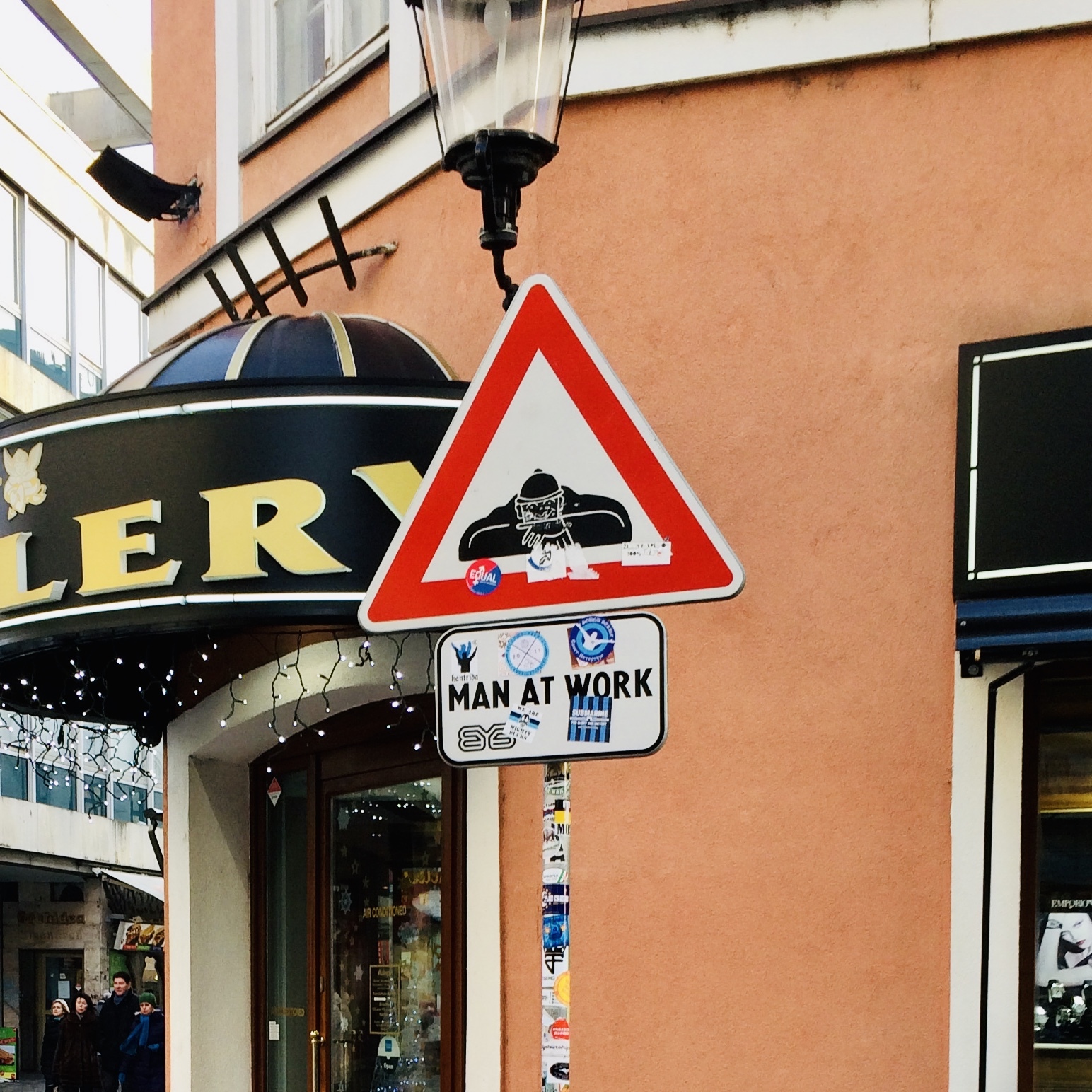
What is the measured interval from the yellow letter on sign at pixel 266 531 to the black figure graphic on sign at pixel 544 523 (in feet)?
5.62

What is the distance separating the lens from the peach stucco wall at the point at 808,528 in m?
4.71

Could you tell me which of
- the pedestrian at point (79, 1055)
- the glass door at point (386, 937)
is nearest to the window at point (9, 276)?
the pedestrian at point (79, 1055)

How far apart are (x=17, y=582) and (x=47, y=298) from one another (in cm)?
1933

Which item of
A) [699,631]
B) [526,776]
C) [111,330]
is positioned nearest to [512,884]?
[526,776]

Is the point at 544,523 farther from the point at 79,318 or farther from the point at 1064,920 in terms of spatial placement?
the point at 79,318

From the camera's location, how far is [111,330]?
2597 cm

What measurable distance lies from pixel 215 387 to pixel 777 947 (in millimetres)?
2309

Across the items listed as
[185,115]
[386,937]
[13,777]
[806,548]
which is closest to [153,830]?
[386,937]

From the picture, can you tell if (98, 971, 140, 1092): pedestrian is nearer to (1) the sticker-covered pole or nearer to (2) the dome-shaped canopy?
(2) the dome-shaped canopy

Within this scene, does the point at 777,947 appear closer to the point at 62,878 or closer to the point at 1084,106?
the point at 1084,106

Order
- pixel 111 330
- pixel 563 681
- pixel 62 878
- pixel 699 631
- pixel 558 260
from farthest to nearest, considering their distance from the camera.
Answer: pixel 62 878, pixel 111 330, pixel 558 260, pixel 699 631, pixel 563 681

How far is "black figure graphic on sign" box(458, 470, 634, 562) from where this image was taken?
3.23 m

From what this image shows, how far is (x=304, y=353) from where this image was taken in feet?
19.0

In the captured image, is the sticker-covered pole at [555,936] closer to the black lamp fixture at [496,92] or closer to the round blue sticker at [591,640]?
the black lamp fixture at [496,92]
